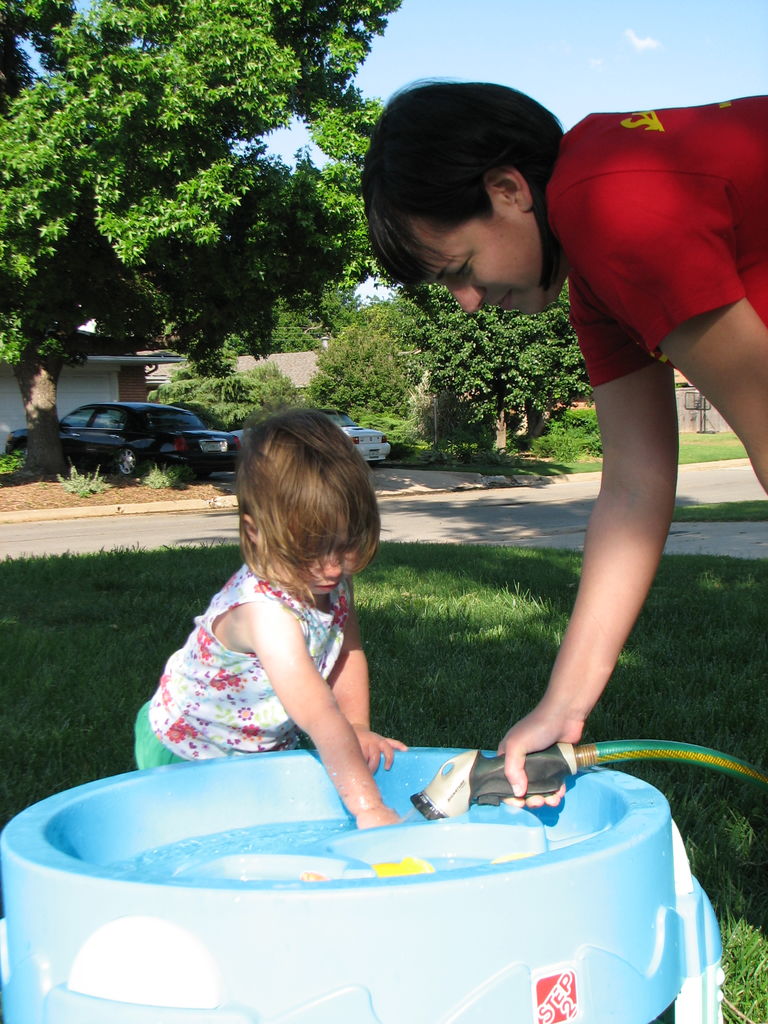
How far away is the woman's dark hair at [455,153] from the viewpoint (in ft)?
4.67

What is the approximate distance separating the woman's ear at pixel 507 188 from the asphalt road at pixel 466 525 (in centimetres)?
638

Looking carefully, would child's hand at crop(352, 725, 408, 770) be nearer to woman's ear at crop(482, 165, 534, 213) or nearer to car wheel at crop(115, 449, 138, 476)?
woman's ear at crop(482, 165, 534, 213)

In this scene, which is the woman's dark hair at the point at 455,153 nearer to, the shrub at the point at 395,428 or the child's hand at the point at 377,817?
the child's hand at the point at 377,817

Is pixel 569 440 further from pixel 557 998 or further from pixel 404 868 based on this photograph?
pixel 557 998

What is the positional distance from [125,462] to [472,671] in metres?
14.4

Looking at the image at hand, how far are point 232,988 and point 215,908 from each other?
0.10 m

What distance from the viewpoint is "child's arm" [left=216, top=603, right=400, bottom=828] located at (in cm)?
180

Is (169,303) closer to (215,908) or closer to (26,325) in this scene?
(26,325)

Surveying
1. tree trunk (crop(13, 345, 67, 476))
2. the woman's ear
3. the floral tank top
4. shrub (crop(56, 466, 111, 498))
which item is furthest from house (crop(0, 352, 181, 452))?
A: the woman's ear

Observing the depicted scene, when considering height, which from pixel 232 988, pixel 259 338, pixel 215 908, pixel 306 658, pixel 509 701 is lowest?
pixel 509 701

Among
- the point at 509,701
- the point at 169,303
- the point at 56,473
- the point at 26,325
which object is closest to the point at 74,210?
the point at 26,325

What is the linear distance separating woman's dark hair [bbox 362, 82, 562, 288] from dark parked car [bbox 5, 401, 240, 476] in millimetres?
15840

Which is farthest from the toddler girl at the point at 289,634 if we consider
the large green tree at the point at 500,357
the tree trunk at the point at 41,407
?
the large green tree at the point at 500,357

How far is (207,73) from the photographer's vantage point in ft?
39.0
